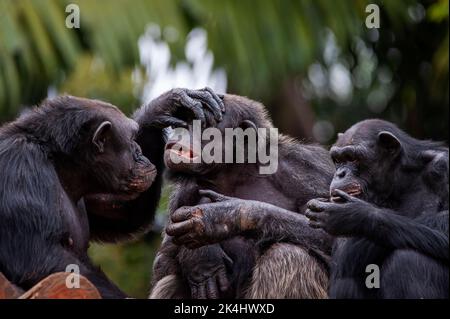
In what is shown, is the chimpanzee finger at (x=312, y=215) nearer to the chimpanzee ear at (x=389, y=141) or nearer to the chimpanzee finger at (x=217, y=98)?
the chimpanzee ear at (x=389, y=141)

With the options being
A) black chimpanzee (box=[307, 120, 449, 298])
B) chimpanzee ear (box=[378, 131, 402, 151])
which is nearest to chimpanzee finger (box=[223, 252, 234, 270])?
black chimpanzee (box=[307, 120, 449, 298])

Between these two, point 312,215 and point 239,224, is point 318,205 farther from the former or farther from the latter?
point 239,224

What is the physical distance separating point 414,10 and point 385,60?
3.41 ft

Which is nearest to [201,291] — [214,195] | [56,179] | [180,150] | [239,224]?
[239,224]

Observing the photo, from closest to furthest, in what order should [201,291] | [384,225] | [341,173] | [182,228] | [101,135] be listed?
[384,225] → [182,228] → [341,173] → [201,291] → [101,135]

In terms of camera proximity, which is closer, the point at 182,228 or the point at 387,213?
the point at 387,213

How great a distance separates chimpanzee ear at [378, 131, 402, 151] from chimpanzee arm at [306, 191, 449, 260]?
731 millimetres

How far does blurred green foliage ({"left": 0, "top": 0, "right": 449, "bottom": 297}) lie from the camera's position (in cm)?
1252

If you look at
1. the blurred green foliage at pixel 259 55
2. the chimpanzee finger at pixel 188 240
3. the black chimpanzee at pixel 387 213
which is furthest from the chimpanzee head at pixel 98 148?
the blurred green foliage at pixel 259 55

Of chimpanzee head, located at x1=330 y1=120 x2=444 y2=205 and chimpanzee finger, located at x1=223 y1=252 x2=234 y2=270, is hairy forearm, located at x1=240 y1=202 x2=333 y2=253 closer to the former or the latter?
chimpanzee finger, located at x1=223 y1=252 x2=234 y2=270

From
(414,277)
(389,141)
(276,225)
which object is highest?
(389,141)

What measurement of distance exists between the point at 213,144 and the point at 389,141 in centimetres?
141

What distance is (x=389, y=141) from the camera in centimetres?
708
